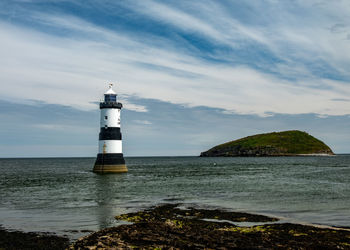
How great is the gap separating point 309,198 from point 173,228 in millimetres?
19078

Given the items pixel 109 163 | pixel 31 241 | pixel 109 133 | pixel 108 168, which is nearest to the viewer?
pixel 31 241

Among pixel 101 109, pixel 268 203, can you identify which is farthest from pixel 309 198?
pixel 101 109

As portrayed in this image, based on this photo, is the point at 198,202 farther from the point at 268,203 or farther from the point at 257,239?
the point at 257,239

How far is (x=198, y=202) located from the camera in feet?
98.3

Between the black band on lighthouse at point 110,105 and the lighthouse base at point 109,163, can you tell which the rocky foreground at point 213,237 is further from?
the lighthouse base at point 109,163

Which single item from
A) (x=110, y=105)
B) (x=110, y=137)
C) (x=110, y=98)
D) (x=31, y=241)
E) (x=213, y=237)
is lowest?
(x=31, y=241)

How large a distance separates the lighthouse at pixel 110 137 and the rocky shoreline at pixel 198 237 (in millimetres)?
40100

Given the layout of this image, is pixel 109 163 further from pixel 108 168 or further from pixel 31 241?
pixel 31 241

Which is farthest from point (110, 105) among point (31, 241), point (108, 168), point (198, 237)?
point (198, 237)

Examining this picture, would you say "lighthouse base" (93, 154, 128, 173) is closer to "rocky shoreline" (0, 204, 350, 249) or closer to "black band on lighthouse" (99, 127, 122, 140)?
"black band on lighthouse" (99, 127, 122, 140)

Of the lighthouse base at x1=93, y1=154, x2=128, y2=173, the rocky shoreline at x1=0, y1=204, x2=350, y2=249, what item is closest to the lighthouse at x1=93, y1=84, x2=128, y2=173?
the lighthouse base at x1=93, y1=154, x2=128, y2=173

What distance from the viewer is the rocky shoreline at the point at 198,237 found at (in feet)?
45.1

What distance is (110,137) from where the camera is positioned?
58.9 m

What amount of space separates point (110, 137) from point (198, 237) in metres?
45.6
